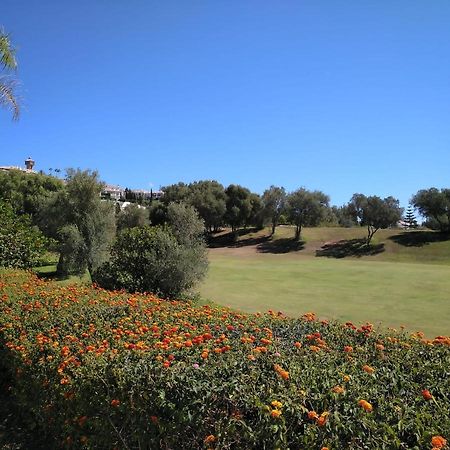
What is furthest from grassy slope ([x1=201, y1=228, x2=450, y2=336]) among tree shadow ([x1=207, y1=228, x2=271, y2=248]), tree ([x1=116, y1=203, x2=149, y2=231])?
tree shadow ([x1=207, y1=228, x2=271, y2=248])

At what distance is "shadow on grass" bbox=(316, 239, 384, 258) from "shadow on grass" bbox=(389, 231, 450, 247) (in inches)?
133

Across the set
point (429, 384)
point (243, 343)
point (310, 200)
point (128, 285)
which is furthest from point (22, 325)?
point (310, 200)

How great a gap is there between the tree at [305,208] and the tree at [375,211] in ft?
16.1

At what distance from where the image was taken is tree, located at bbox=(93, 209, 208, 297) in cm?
1558

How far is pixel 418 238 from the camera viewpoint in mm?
59656

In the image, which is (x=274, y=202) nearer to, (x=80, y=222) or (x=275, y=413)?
(x=80, y=222)

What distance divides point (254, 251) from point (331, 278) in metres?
30.5

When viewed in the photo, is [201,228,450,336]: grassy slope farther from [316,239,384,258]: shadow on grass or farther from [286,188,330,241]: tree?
[286,188,330,241]: tree

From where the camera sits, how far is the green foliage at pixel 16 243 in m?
14.9

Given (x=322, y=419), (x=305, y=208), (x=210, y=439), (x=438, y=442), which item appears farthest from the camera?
(x=305, y=208)

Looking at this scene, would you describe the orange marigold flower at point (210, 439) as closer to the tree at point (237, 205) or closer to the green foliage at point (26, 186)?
the green foliage at point (26, 186)

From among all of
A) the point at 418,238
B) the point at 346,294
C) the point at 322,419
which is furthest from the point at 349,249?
the point at 322,419

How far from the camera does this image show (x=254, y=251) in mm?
59094

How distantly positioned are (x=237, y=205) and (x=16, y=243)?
56.1m
